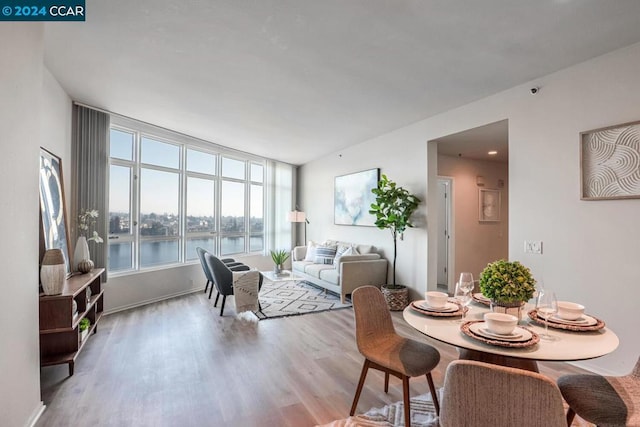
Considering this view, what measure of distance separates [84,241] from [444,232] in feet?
18.1

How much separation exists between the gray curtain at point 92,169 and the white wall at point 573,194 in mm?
4831

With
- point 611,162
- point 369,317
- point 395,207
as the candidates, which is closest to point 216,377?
point 369,317

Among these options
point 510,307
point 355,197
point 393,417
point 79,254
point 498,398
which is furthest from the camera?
point 355,197

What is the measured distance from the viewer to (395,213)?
477 centimetres

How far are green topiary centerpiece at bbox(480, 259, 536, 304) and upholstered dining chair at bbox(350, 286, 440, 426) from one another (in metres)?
0.59

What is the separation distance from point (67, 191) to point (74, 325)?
212 cm

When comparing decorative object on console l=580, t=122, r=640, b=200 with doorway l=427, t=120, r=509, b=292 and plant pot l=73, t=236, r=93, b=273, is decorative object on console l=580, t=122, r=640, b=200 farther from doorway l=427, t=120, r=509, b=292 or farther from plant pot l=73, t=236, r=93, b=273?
plant pot l=73, t=236, r=93, b=273

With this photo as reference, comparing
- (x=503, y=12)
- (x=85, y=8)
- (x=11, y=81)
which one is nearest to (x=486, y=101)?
(x=503, y=12)

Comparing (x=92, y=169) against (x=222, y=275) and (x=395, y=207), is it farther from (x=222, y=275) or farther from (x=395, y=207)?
(x=395, y=207)

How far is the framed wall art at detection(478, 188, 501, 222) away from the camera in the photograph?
5.91 m

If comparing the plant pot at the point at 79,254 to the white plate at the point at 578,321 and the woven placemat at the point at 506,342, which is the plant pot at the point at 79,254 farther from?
the white plate at the point at 578,321

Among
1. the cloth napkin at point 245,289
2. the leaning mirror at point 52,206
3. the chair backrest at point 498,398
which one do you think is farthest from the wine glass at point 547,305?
the leaning mirror at point 52,206

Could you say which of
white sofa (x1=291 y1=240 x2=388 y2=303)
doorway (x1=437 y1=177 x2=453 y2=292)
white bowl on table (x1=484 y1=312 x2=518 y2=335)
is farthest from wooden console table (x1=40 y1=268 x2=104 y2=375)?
doorway (x1=437 y1=177 x2=453 y2=292)

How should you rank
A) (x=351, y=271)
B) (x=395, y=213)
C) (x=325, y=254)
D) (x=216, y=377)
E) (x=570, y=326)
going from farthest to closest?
(x=325, y=254)
(x=351, y=271)
(x=395, y=213)
(x=216, y=377)
(x=570, y=326)
